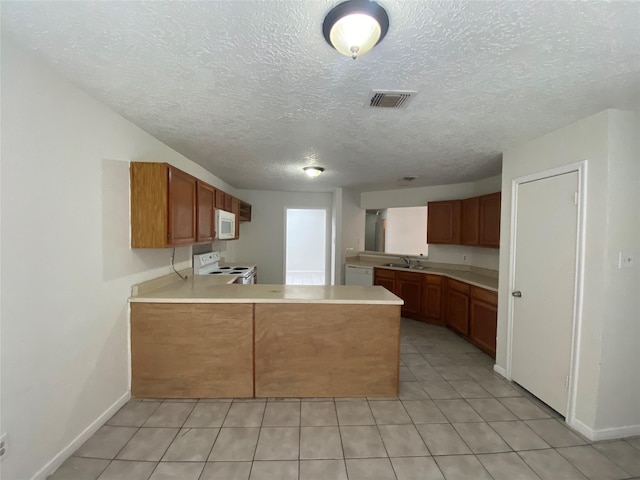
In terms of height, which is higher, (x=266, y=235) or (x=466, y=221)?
(x=466, y=221)

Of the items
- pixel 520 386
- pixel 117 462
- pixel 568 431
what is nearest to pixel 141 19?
pixel 117 462

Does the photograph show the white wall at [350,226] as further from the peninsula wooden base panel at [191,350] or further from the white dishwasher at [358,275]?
the peninsula wooden base panel at [191,350]

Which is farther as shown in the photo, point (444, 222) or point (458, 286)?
point (444, 222)

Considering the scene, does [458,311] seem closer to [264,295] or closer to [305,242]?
[264,295]

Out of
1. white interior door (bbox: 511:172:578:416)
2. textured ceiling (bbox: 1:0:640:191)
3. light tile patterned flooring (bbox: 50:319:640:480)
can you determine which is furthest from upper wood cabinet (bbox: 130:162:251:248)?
white interior door (bbox: 511:172:578:416)

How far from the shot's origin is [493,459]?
5.59 ft

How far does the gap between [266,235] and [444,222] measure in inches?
139

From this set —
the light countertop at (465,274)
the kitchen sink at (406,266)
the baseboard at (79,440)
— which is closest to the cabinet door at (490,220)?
the light countertop at (465,274)

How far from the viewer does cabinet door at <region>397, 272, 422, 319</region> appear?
14.4 ft

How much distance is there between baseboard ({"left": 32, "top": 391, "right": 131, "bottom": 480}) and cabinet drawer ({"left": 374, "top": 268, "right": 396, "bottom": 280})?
386 centimetres

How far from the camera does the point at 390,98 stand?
170cm

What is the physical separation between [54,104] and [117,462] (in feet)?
7.25

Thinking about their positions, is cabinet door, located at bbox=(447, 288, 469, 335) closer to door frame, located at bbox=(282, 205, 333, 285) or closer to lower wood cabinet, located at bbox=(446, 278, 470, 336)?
lower wood cabinet, located at bbox=(446, 278, 470, 336)

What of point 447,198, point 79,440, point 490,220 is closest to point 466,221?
point 490,220
